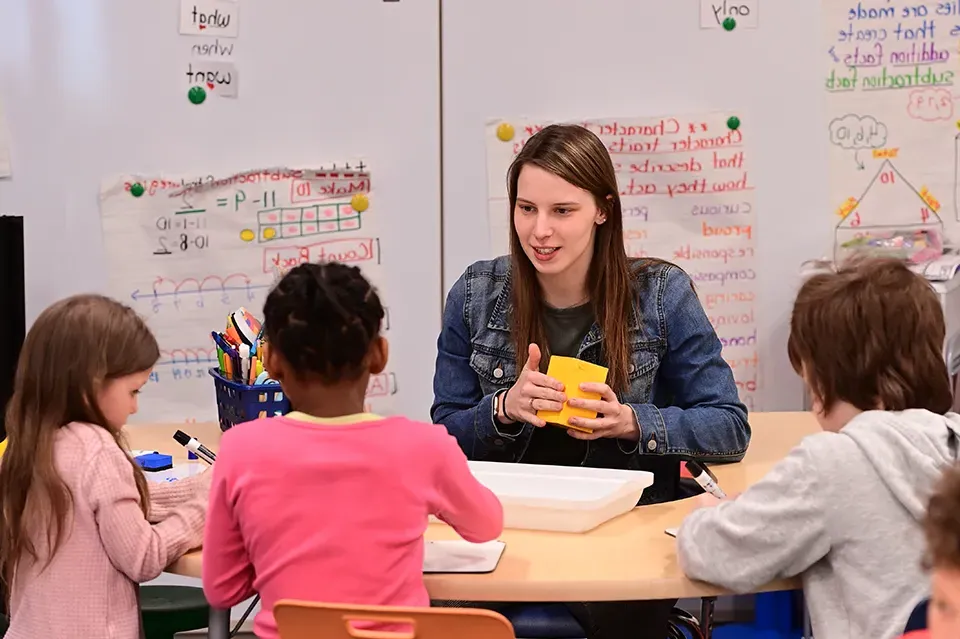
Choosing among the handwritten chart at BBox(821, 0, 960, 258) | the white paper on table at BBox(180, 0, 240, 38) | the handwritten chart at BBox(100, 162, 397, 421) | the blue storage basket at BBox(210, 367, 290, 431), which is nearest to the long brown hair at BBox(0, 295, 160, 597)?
the blue storage basket at BBox(210, 367, 290, 431)

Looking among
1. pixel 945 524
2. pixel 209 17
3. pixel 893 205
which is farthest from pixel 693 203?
pixel 945 524

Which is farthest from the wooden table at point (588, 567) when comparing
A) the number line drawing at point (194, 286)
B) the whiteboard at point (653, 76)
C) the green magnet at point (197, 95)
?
the green magnet at point (197, 95)

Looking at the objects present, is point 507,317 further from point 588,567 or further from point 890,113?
point 890,113

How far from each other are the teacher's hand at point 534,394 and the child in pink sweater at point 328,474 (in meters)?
0.44

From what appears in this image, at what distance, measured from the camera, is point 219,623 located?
1.74m

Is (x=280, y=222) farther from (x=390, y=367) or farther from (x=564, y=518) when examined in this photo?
(x=564, y=518)

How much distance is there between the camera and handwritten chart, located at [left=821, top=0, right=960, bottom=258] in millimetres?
3102

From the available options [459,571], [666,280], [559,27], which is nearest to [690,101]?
[559,27]

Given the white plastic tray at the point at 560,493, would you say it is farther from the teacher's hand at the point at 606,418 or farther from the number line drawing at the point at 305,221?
the number line drawing at the point at 305,221

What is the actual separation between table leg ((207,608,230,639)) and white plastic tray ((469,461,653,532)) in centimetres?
45

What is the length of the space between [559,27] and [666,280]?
1.13m

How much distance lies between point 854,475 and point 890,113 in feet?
6.24

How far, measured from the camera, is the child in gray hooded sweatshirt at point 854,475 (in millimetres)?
1491

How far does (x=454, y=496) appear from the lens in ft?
5.15
